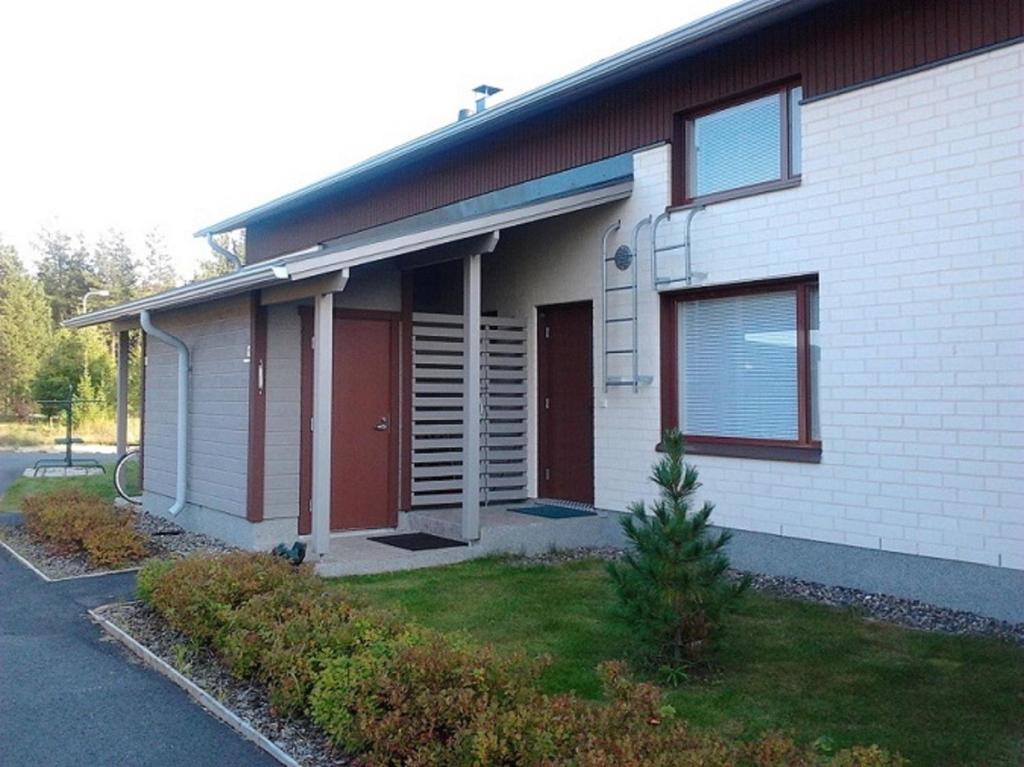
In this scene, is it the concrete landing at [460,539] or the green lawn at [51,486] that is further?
the green lawn at [51,486]

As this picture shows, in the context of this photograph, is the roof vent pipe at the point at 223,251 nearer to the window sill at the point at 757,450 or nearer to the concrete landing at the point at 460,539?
the concrete landing at the point at 460,539

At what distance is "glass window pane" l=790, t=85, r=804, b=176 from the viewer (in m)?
8.72

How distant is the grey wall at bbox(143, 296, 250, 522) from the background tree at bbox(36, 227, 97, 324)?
44.4 m

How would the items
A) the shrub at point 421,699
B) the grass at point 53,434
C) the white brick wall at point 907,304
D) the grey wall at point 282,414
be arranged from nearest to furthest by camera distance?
the shrub at point 421,699, the white brick wall at point 907,304, the grey wall at point 282,414, the grass at point 53,434

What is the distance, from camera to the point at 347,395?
10289 mm

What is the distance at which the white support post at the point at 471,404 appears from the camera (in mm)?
9422

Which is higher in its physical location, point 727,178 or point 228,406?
point 727,178

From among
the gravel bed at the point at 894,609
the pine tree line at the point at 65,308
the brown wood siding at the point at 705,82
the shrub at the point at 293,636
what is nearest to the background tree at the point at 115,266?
the pine tree line at the point at 65,308

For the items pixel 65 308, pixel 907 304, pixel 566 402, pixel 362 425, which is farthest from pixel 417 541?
pixel 65 308

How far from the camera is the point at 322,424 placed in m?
8.76

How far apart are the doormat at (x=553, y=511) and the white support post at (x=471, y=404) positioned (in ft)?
3.67

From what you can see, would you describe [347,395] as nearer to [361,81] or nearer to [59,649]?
[59,649]

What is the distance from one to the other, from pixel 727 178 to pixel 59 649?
7.03 m

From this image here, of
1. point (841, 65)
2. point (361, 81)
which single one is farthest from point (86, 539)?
point (361, 81)
